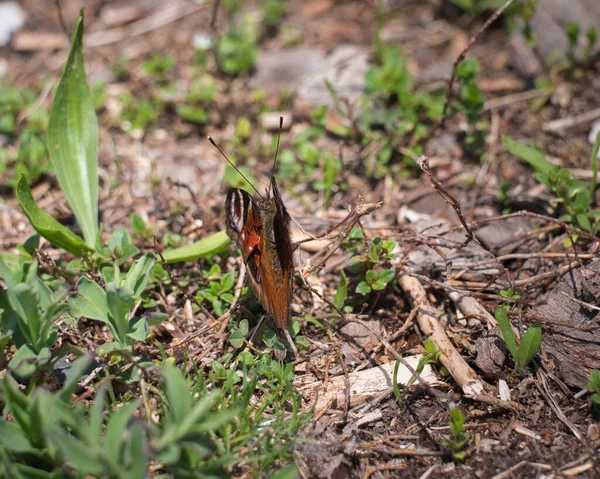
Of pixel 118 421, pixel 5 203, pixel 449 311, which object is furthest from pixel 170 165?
pixel 118 421

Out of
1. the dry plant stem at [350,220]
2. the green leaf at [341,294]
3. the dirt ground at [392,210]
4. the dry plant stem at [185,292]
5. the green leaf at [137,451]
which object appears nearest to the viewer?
the green leaf at [137,451]

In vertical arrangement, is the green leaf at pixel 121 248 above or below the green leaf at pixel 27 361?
above

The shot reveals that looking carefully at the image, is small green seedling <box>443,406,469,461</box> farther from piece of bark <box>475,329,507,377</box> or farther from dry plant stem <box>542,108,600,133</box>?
dry plant stem <box>542,108,600,133</box>

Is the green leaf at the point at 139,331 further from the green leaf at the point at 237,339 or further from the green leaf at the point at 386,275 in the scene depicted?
the green leaf at the point at 386,275

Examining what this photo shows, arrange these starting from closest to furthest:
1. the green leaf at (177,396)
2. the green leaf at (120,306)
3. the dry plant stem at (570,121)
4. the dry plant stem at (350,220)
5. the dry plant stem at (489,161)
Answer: the green leaf at (177,396)
the green leaf at (120,306)
the dry plant stem at (350,220)
the dry plant stem at (489,161)
the dry plant stem at (570,121)

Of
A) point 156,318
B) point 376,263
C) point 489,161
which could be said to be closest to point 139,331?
point 156,318

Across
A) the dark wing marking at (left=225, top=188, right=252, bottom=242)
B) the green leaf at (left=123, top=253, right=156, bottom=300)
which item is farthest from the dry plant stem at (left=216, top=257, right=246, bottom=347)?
the green leaf at (left=123, top=253, right=156, bottom=300)

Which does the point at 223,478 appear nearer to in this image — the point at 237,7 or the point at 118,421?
the point at 118,421

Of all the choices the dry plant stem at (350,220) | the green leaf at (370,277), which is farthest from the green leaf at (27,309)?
the green leaf at (370,277)
